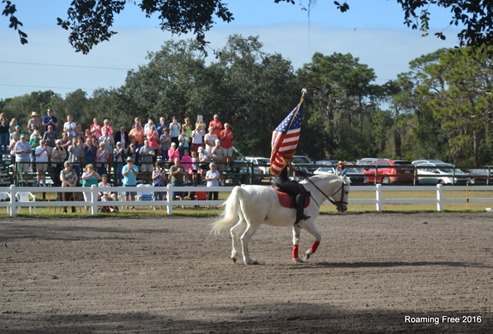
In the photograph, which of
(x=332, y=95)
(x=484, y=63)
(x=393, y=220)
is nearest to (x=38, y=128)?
(x=393, y=220)

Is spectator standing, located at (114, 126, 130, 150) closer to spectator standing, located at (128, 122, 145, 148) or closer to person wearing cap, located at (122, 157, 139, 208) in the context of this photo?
spectator standing, located at (128, 122, 145, 148)

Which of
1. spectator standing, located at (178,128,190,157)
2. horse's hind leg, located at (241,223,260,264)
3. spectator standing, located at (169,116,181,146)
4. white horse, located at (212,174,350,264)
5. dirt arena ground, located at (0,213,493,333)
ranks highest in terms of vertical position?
spectator standing, located at (169,116,181,146)

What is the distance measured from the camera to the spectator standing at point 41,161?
2770 centimetres

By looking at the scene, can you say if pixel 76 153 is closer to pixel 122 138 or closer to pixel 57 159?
pixel 57 159

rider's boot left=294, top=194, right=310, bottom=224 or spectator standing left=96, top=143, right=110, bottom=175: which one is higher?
spectator standing left=96, top=143, right=110, bottom=175

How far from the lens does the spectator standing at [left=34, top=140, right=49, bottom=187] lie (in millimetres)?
27703

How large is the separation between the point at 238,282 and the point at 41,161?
652 inches

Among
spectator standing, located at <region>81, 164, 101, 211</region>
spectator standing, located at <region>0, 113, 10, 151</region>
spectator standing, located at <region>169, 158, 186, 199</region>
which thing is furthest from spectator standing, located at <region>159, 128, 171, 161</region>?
spectator standing, located at <region>0, 113, 10, 151</region>

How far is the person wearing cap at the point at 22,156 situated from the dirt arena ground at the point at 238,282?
677cm

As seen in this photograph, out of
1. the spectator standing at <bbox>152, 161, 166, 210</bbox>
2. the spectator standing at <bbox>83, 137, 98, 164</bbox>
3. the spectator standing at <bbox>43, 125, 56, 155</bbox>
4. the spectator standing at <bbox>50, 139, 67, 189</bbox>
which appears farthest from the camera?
the spectator standing at <bbox>43, 125, 56, 155</bbox>

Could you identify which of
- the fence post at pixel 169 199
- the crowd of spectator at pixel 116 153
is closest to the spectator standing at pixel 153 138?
the crowd of spectator at pixel 116 153

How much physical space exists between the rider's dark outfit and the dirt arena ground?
0.96 meters

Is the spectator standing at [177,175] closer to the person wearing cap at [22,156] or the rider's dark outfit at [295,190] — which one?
the person wearing cap at [22,156]

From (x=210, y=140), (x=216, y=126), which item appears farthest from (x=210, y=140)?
(x=216, y=126)
